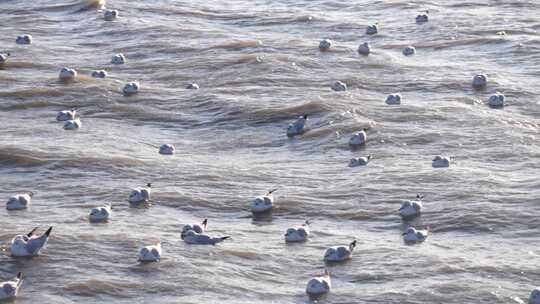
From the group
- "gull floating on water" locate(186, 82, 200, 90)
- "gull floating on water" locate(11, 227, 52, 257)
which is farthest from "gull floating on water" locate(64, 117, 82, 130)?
"gull floating on water" locate(11, 227, 52, 257)

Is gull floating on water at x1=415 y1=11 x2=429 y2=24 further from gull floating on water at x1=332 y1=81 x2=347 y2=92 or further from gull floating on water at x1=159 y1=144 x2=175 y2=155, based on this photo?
gull floating on water at x1=159 y1=144 x2=175 y2=155

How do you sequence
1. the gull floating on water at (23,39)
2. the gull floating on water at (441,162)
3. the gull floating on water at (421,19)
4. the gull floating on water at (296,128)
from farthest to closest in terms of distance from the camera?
the gull floating on water at (421,19) → the gull floating on water at (23,39) → the gull floating on water at (296,128) → the gull floating on water at (441,162)

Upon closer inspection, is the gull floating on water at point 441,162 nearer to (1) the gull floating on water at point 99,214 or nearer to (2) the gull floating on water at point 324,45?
(1) the gull floating on water at point 99,214

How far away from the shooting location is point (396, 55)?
40.9m

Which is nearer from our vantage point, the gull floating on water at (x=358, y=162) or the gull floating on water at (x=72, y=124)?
the gull floating on water at (x=358, y=162)

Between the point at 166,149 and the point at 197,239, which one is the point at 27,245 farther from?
the point at 166,149

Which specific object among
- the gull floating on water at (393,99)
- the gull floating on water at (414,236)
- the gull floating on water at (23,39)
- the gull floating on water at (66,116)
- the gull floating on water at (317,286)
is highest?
the gull floating on water at (317,286)

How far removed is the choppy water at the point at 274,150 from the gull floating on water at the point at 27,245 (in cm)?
16

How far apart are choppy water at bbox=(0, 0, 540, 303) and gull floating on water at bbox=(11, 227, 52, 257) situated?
0.54 ft

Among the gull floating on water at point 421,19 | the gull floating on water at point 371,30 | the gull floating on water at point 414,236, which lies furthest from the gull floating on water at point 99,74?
the gull floating on water at point 414,236

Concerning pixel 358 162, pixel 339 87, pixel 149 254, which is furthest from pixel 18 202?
pixel 339 87

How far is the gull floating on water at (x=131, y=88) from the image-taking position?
1448 inches

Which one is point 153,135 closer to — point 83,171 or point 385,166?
point 83,171

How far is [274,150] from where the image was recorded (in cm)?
3216
